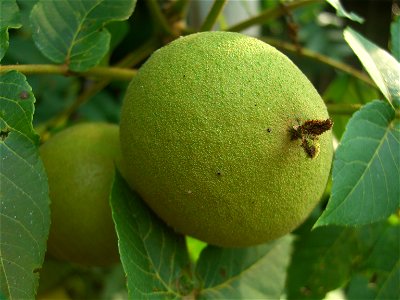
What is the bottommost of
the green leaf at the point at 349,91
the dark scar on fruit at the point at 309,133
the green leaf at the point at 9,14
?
the green leaf at the point at 349,91

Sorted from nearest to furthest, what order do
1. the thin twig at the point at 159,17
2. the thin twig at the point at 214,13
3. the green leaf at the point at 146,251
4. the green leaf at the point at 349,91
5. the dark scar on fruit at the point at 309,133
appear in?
the dark scar on fruit at the point at 309,133
the green leaf at the point at 146,251
the thin twig at the point at 214,13
the thin twig at the point at 159,17
the green leaf at the point at 349,91

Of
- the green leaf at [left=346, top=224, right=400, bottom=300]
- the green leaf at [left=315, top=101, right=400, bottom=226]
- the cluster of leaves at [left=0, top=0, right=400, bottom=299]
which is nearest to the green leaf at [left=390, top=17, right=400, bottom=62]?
the cluster of leaves at [left=0, top=0, right=400, bottom=299]

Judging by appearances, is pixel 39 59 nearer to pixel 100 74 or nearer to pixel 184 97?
pixel 100 74

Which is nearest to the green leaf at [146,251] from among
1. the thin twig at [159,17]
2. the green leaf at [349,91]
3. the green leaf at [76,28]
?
the green leaf at [76,28]

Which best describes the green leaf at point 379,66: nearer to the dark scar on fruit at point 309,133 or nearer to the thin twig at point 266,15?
the dark scar on fruit at point 309,133

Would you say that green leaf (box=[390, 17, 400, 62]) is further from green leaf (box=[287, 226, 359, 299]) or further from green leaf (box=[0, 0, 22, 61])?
green leaf (box=[0, 0, 22, 61])

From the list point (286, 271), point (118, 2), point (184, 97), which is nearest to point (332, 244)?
point (286, 271)
